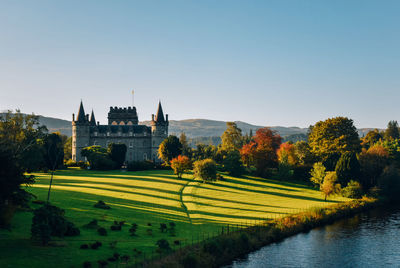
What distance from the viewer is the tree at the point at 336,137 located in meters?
79.4

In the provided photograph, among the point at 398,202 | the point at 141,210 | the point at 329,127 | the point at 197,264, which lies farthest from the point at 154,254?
the point at 329,127

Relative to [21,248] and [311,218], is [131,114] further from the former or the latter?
[21,248]

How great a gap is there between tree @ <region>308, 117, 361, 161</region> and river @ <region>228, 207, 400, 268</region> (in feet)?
110

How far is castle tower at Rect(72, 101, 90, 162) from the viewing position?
105188 mm

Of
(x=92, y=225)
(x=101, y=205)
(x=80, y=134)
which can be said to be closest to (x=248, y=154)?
(x=101, y=205)

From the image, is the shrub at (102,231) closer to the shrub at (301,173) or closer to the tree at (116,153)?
the shrub at (301,173)

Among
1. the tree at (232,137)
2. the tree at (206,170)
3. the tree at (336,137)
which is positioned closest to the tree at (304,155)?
the tree at (336,137)

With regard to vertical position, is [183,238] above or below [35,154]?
below

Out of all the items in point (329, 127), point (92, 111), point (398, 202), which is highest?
point (92, 111)

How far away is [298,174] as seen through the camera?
8181 centimetres

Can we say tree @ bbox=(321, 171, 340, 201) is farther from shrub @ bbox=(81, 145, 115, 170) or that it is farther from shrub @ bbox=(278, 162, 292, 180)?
shrub @ bbox=(81, 145, 115, 170)

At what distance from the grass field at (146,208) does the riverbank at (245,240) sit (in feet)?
6.27

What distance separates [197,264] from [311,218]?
22.8 meters

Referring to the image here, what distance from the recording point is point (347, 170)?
6919 centimetres
